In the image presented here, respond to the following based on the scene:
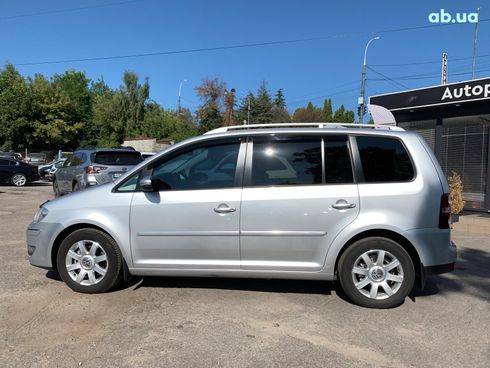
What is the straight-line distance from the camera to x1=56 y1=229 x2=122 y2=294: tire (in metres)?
5.05

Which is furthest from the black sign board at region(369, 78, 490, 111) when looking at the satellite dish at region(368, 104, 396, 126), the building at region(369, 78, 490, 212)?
the satellite dish at region(368, 104, 396, 126)

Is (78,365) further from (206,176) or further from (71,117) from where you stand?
(71,117)

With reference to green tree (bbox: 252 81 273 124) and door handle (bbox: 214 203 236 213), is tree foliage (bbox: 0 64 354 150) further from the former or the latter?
door handle (bbox: 214 203 236 213)

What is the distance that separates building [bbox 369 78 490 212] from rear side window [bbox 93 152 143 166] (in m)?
7.74

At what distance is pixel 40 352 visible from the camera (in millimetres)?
3740

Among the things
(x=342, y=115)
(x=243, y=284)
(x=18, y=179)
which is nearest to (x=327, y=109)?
(x=342, y=115)

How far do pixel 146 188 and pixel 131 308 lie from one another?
1.19m

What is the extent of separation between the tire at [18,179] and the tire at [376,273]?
2034 centimetres

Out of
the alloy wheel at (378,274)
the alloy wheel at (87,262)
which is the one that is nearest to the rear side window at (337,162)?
the alloy wheel at (378,274)

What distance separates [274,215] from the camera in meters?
4.74

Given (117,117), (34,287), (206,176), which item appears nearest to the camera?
(206,176)

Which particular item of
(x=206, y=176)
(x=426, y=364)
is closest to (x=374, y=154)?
(x=206, y=176)

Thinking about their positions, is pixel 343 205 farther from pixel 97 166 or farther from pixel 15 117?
pixel 15 117

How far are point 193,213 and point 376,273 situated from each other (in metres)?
1.90
